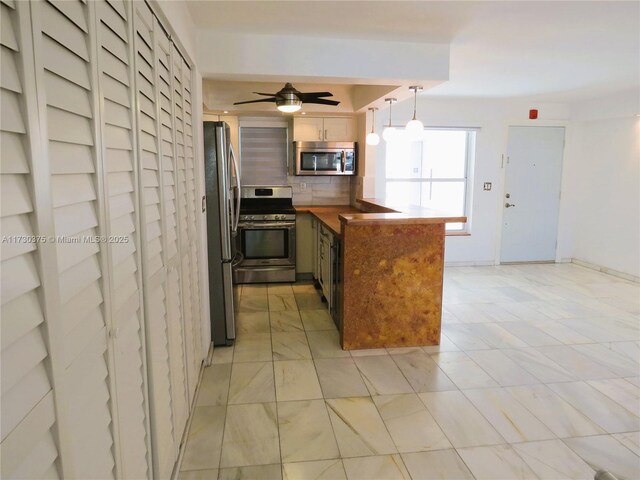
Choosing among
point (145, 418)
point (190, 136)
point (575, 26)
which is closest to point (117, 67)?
point (145, 418)

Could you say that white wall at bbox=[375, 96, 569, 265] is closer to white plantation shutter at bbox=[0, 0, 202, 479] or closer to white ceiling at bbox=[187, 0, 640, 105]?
white ceiling at bbox=[187, 0, 640, 105]

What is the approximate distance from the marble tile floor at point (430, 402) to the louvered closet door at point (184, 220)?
0.37m

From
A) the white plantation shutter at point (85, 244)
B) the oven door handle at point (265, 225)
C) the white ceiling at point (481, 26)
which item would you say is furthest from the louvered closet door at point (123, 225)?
the oven door handle at point (265, 225)

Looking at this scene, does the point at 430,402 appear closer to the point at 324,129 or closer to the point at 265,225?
the point at 265,225

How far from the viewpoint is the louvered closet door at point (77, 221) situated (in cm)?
81

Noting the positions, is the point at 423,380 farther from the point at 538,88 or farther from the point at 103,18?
the point at 538,88

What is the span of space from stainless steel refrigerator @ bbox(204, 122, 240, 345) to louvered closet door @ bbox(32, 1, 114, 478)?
2.13m

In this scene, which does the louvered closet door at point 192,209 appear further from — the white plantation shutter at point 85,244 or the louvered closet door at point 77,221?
the louvered closet door at point 77,221

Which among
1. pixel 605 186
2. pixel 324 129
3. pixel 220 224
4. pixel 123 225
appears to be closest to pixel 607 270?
pixel 605 186

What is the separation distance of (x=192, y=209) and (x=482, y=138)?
187 inches

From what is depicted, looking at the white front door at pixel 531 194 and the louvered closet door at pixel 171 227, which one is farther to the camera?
the white front door at pixel 531 194

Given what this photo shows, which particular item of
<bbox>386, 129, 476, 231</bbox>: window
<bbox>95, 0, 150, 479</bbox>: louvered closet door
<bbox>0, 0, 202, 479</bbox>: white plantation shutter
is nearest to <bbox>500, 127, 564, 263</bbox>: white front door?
<bbox>386, 129, 476, 231</bbox>: window

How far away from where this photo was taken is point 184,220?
229 cm

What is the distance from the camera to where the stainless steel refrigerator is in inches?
123
